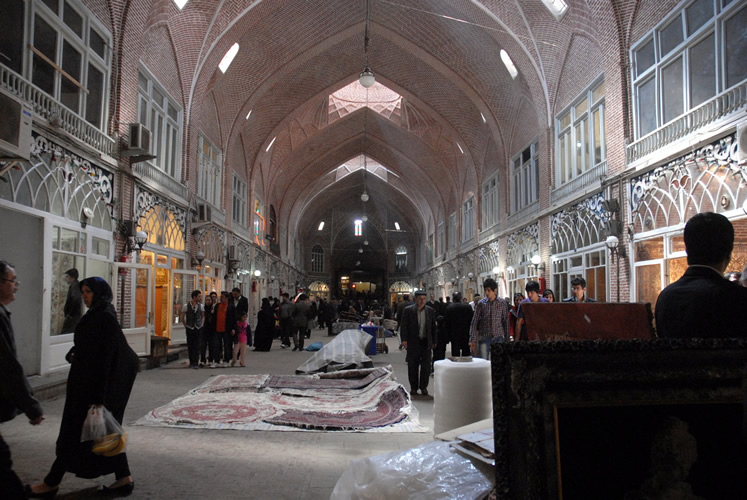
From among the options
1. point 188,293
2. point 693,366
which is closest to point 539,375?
point 693,366

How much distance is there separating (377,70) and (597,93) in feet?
29.5

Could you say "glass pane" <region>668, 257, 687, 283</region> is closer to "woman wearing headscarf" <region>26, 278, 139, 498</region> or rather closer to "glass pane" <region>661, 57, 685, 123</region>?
"glass pane" <region>661, 57, 685, 123</region>

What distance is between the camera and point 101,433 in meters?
3.08

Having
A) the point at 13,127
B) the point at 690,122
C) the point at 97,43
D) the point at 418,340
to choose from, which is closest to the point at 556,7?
the point at 690,122

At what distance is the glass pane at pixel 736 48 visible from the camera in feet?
24.2

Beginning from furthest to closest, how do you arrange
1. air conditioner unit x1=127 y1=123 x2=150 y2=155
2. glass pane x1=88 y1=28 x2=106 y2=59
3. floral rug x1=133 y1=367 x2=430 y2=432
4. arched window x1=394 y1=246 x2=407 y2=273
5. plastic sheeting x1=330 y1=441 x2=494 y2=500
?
arched window x1=394 y1=246 x2=407 y2=273
air conditioner unit x1=127 y1=123 x2=150 y2=155
glass pane x1=88 y1=28 x2=106 y2=59
floral rug x1=133 y1=367 x2=430 y2=432
plastic sheeting x1=330 y1=441 x2=494 y2=500

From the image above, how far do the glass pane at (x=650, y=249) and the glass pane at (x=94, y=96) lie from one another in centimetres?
997

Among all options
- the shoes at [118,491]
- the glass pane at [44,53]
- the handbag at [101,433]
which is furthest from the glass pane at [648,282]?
the glass pane at [44,53]

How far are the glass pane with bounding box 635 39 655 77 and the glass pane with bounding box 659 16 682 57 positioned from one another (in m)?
0.31

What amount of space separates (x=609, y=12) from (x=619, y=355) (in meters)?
11.3

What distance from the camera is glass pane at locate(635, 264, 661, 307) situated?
373 inches

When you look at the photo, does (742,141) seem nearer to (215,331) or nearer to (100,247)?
(215,331)

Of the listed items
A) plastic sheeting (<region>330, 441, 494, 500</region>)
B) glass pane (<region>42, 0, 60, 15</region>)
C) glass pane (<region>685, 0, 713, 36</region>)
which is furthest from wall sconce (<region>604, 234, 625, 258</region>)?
glass pane (<region>42, 0, 60, 15</region>)

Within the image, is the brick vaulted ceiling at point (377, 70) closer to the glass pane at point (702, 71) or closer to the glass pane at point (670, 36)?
the glass pane at point (670, 36)
